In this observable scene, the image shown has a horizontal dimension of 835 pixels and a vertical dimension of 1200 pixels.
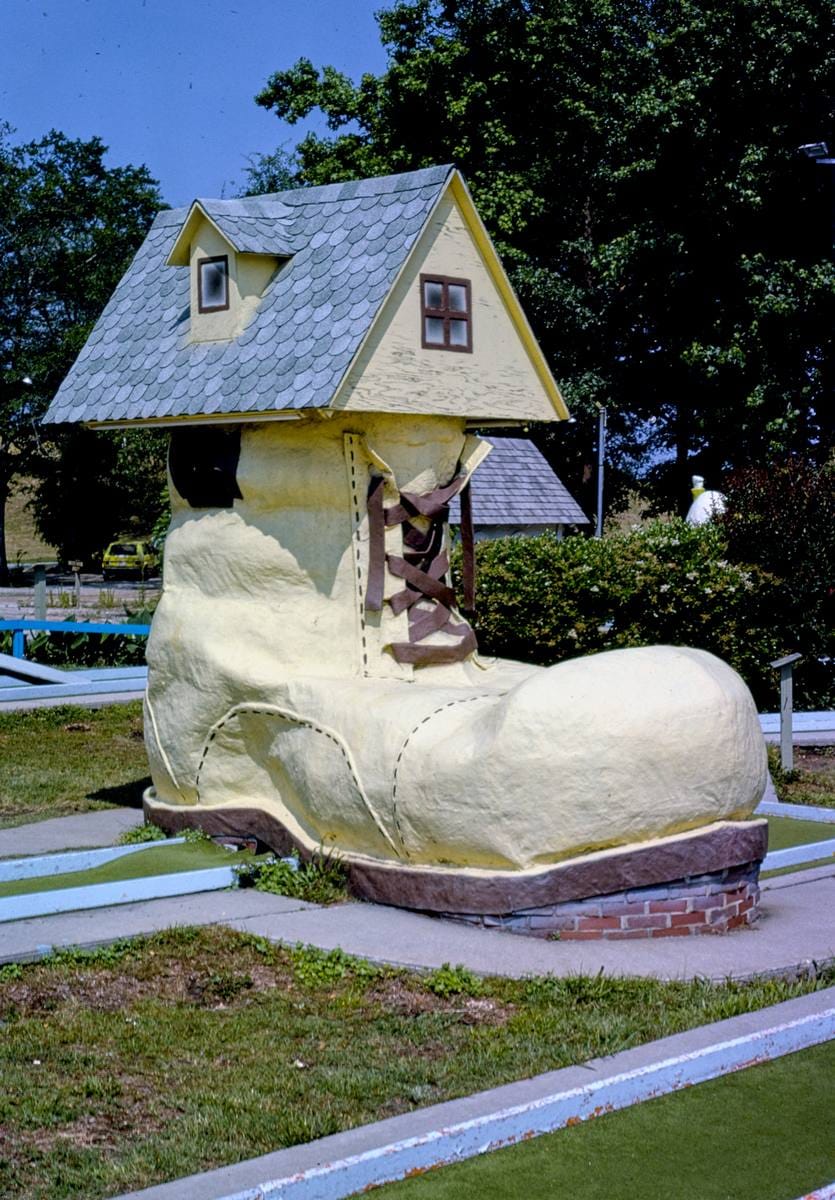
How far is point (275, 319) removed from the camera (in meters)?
9.50

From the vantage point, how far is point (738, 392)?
30.9 m

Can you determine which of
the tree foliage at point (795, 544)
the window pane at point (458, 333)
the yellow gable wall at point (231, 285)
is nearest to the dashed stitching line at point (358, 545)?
the window pane at point (458, 333)

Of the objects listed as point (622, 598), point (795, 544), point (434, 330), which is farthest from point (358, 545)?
point (795, 544)

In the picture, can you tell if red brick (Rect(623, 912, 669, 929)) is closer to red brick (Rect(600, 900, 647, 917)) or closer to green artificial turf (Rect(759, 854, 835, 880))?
red brick (Rect(600, 900, 647, 917))

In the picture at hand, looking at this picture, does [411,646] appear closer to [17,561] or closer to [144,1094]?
[144,1094]

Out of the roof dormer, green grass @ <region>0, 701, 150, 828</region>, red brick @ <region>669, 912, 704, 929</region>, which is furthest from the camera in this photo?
green grass @ <region>0, 701, 150, 828</region>

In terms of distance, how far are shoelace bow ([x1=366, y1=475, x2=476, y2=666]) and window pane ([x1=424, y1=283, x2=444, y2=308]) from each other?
1.08m

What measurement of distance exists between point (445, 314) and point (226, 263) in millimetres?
1469

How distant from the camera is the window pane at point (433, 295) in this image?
9234 mm

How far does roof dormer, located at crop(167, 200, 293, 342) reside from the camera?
31.6 feet

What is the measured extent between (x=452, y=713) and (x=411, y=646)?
109 cm

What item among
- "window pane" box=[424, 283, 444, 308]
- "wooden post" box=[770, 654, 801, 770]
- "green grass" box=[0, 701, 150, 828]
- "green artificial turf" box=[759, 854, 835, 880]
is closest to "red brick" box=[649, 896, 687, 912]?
"green artificial turf" box=[759, 854, 835, 880]

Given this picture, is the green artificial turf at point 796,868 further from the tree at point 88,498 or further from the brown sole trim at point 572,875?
the tree at point 88,498

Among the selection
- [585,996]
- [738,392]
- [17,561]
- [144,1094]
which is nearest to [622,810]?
[585,996]
